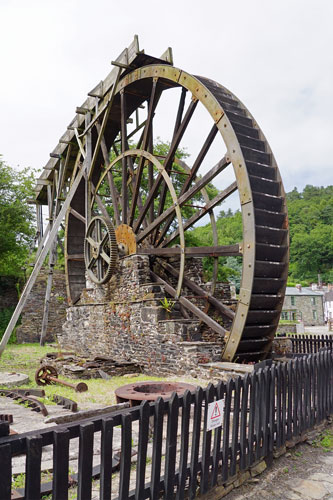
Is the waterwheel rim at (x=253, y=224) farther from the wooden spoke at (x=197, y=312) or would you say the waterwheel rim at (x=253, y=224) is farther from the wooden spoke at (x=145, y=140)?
the wooden spoke at (x=145, y=140)

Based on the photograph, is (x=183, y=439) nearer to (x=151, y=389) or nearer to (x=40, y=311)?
(x=151, y=389)

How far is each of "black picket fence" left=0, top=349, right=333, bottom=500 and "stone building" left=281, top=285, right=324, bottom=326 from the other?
38.7 m

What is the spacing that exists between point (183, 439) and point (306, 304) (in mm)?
43276

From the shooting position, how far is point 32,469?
2.31 metres

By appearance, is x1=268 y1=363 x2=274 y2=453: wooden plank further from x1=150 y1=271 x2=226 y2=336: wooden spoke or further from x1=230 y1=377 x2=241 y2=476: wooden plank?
x1=150 y1=271 x2=226 y2=336: wooden spoke

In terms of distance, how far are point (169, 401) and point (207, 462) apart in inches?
26.9

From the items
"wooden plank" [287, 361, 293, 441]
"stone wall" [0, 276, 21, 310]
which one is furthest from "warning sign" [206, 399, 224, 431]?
"stone wall" [0, 276, 21, 310]

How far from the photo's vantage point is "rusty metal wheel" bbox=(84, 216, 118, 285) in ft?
37.2

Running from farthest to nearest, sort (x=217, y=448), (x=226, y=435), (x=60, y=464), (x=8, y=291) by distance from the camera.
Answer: (x=8, y=291), (x=226, y=435), (x=217, y=448), (x=60, y=464)

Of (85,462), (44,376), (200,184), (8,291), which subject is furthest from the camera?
(8,291)

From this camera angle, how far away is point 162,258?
1183 cm

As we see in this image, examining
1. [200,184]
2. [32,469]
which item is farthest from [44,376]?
[32,469]

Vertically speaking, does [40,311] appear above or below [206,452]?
above

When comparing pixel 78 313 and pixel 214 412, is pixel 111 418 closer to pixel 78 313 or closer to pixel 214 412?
pixel 214 412
